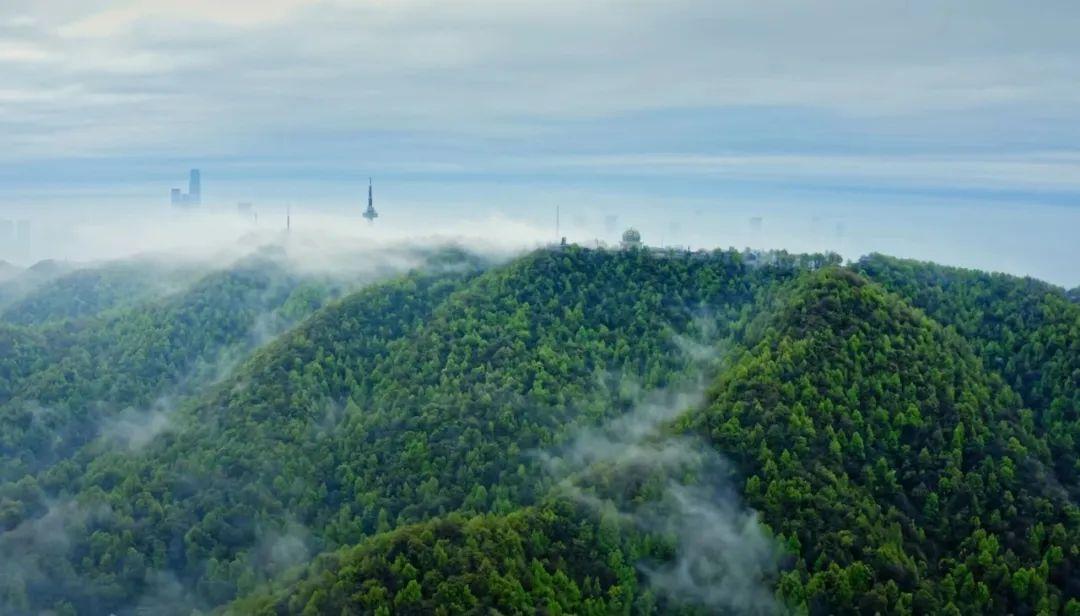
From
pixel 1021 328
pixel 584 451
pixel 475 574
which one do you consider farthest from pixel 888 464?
pixel 475 574

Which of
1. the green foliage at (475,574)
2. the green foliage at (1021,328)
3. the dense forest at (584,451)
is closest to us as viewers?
the green foliage at (475,574)

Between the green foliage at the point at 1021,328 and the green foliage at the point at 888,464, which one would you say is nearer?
the green foliage at the point at 888,464

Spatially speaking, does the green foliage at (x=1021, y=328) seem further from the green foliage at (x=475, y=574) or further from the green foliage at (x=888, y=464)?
the green foliage at (x=475, y=574)

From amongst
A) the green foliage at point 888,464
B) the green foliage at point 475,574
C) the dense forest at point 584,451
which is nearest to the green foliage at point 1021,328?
the dense forest at point 584,451

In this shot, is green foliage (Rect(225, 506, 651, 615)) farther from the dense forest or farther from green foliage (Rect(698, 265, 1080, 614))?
green foliage (Rect(698, 265, 1080, 614))

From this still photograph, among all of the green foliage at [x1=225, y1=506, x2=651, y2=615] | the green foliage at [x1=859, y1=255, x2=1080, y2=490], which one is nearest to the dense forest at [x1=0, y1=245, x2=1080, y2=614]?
the green foliage at [x1=225, y1=506, x2=651, y2=615]

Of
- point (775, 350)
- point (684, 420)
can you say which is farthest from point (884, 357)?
point (684, 420)

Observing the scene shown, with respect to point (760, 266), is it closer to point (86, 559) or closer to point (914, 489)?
point (914, 489)

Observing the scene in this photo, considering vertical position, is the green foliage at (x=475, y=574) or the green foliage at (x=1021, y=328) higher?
the green foliage at (x=1021, y=328)
